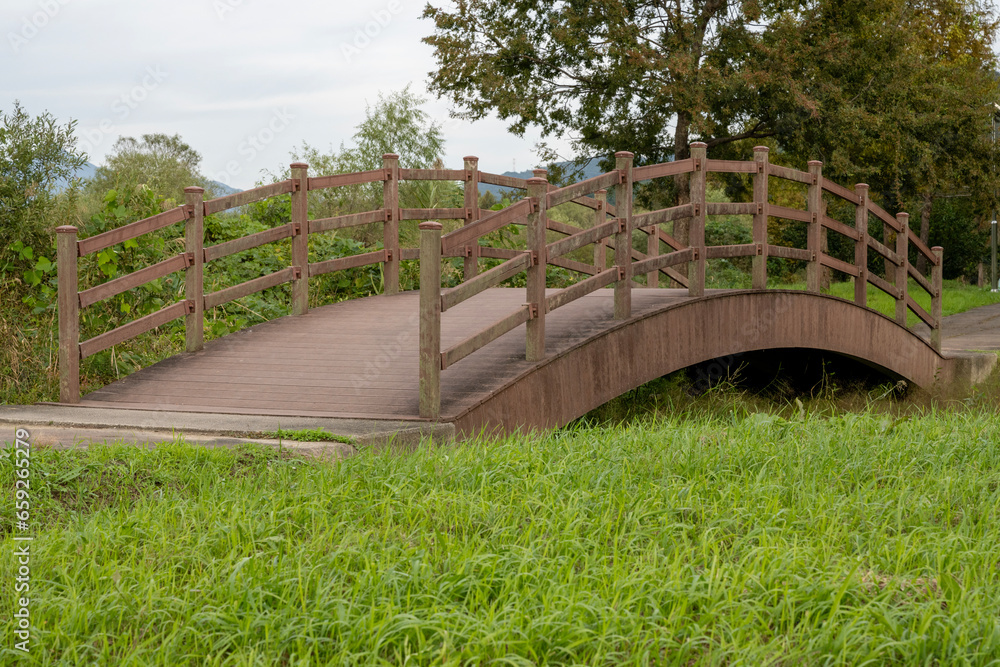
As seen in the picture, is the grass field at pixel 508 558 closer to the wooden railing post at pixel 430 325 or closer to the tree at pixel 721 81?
the wooden railing post at pixel 430 325

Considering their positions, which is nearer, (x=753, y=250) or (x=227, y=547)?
(x=227, y=547)

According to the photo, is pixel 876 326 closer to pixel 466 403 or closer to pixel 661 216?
pixel 661 216

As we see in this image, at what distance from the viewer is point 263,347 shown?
8570mm

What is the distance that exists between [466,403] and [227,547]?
300 centimetres

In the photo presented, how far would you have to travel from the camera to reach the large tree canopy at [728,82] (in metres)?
20.6

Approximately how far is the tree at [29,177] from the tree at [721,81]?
43.0 feet

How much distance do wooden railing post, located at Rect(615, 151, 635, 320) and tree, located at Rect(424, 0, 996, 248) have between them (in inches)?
471

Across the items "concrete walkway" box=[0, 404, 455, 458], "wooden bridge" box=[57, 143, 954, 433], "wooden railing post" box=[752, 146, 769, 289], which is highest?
"wooden railing post" box=[752, 146, 769, 289]

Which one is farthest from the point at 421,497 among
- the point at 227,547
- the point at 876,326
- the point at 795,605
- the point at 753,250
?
the point at 876,326

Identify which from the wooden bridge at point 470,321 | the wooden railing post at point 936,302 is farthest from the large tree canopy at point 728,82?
the wooden bridge at point 470,321

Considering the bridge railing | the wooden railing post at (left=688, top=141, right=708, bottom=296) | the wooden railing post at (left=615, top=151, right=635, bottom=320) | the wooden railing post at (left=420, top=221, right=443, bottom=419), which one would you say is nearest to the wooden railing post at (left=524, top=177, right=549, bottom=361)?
the bridge railing

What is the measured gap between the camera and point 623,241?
8.53 meters

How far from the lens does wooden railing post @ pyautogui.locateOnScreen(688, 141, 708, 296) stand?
30.7ft

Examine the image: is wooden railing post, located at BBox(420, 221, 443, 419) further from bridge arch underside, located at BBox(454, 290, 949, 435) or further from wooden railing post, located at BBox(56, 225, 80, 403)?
wooden railing post, located at BBox(56, 225, 80, 403)
